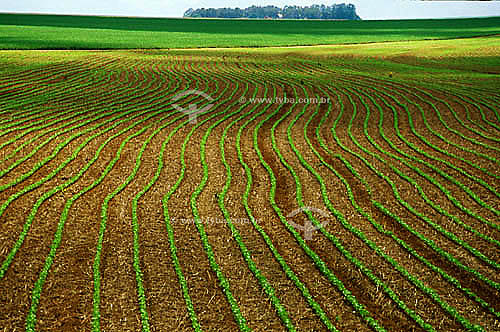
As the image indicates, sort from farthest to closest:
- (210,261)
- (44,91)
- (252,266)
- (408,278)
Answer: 1. (44,91)
2. (210,261)
3. (252,266)
4. (408,278)

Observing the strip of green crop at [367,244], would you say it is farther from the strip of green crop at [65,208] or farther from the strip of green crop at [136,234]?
the strip of green crop at [65,208]

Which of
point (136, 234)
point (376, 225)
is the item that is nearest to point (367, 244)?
point (376, 225)

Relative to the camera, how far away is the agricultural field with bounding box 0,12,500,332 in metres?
9.60

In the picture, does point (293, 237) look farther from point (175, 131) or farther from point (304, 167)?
point (175, 131)

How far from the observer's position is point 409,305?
383 inches

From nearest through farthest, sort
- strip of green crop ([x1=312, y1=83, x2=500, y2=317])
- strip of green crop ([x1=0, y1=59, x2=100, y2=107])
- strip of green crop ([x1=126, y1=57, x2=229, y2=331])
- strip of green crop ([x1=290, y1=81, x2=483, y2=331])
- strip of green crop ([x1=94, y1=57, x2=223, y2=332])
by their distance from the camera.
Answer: strip of green crop ([x1=290, y1=81, x2=483, y2=331]), strip of green crop ([x1=94, y1=57, x2=223, y2=332]), strip of green crop ([x1=126, y1=57, x2=229, y2=331]), strip of green crop ([x1=312, y1=83, x2=500, y2=317]), strip of green crop ([x1=0, y1=59, x2=100, y2=107])

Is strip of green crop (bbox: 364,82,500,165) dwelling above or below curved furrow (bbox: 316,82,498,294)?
above

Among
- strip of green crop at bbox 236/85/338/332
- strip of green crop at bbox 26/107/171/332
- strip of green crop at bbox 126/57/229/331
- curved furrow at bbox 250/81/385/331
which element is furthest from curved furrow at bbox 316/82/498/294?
strip of green crop at bbox 26/107/171/332

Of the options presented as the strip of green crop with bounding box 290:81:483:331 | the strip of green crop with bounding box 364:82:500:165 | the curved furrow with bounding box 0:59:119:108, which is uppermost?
the curved furrow with bounding box 0:59:119:108

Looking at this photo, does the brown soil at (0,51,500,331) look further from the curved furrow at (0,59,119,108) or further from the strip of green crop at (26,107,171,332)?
the curved furrow at (0,59,119,108)

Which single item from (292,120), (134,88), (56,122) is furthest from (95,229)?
(134,88)

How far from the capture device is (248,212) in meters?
13.7

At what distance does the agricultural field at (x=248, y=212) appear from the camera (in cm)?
960

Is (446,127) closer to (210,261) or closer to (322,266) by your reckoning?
(322,266)
